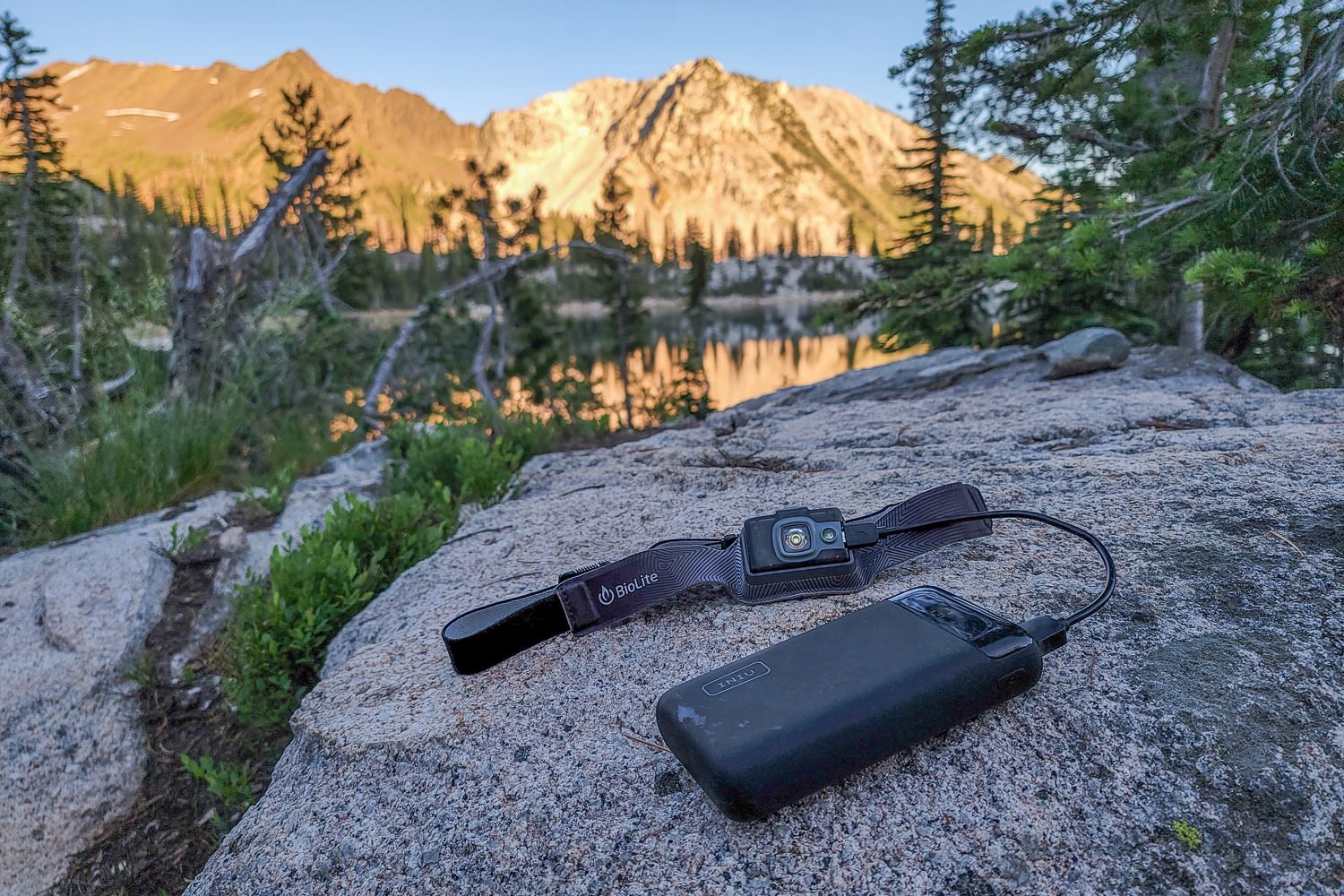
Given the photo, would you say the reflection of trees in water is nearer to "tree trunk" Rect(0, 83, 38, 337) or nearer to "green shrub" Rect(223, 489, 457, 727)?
"tree trunk" Rect(0, 83, 38, 337)

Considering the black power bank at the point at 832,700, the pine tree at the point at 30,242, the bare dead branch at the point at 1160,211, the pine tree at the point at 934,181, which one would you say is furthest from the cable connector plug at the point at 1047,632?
the pine tree at the point at 934,181

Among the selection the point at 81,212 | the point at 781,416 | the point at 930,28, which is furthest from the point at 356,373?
the point at 930,28

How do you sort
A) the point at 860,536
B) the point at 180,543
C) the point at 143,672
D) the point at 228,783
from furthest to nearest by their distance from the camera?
the point at 180,543
the point at 143,672
the point at 228,783
the point at 860,536

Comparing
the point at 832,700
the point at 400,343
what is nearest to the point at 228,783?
the point at 832,700

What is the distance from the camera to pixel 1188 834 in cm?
100

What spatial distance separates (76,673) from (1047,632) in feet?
10.8

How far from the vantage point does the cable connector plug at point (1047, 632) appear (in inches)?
51.6

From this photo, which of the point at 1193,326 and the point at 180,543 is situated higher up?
the point at 1193,326

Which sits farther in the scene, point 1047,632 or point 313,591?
point 313,591

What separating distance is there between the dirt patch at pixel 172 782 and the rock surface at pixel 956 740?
562 millimetres

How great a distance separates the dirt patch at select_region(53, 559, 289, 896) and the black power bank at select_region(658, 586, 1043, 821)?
1809 mm

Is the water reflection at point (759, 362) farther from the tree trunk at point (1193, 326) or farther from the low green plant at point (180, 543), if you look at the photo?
the low green plant at point (180, 543)

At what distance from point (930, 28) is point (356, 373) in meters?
12.1

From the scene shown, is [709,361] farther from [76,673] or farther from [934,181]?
[76,673]
